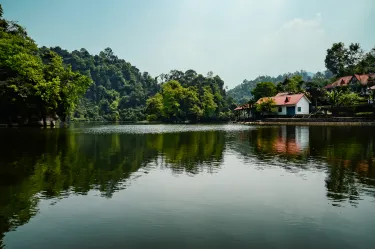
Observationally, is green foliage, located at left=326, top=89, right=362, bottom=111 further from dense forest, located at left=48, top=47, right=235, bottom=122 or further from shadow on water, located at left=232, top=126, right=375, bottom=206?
shadow on water, located at left=232, top=126, right=375, bottom=206

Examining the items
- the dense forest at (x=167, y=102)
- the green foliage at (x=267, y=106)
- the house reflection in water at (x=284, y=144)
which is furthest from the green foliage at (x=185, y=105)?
the house reflection in water at (x=284, y=144)

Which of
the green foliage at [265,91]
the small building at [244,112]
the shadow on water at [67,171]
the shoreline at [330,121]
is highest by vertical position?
the green foliage at [265,91]

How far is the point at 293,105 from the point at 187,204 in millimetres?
80120

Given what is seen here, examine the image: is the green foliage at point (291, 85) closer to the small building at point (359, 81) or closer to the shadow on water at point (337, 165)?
the small building at point (359, 81)

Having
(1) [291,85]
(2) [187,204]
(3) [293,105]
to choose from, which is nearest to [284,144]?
(2) [187,204]

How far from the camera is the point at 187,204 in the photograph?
11086mm

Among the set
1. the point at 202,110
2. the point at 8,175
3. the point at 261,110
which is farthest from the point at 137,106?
the point at 8,175

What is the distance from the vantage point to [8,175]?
15.7 m

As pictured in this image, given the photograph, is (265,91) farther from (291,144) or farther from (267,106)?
(291,144)

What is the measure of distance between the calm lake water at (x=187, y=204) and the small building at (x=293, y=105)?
68.6m

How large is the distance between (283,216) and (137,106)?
164 metres

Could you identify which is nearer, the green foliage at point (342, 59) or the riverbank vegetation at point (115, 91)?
the riverbank vegetation at point (115, 91)

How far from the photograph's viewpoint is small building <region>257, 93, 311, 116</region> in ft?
283

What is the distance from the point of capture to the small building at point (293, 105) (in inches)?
3397
